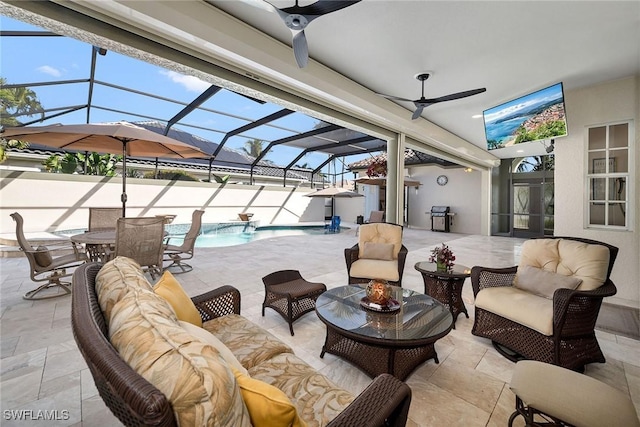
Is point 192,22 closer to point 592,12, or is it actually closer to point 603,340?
point 592,12

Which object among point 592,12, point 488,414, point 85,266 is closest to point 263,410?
point 85,266

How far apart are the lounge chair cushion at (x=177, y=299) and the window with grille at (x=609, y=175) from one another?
5593 millimetres

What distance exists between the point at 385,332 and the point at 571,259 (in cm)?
201

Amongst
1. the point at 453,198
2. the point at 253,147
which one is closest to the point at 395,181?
the point at 453,198

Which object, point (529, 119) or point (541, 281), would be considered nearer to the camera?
point (541, 281)

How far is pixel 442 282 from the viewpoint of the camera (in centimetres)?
299

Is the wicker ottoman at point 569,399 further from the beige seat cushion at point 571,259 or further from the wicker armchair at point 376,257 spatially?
the wicker armchair at point 376,257

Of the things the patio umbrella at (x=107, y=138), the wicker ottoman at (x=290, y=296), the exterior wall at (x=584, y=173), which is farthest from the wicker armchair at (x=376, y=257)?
the patio umbrella at (x=107, y=138)

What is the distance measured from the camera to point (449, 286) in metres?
2.93

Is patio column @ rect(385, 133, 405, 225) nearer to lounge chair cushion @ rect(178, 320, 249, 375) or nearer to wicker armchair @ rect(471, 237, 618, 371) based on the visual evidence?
wicker armchair @ rect(471, 237, 618, 371)

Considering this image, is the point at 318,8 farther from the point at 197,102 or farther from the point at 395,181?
the point at 197,102

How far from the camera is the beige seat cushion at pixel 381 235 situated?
3896 millimetres

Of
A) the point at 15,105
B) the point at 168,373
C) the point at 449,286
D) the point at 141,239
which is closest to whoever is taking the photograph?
the point at 168,373

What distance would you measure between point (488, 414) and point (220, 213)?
12.5m
